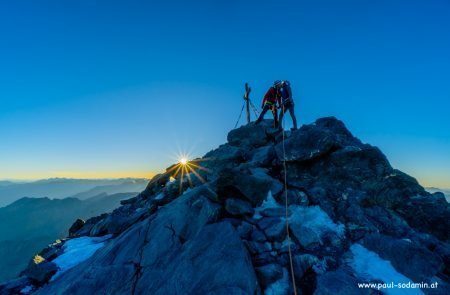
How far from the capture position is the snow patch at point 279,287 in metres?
9.16

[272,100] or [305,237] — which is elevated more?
[272,100]

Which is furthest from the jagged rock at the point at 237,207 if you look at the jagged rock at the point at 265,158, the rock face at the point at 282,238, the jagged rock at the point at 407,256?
the jagged rock at the point at 265,158

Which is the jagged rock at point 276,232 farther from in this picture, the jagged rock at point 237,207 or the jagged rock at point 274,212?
the jagged rock at point 237,207

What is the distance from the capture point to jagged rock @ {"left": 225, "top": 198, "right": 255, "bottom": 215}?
12.4 metres

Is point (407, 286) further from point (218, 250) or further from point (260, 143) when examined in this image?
point (260, 143)

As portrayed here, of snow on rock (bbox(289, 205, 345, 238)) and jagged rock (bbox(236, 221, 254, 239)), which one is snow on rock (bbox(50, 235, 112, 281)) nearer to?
jagged rock (bbox(236, 221, 254, 239))

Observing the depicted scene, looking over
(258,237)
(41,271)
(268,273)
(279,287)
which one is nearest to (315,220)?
(258,237)

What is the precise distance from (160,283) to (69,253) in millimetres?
8939

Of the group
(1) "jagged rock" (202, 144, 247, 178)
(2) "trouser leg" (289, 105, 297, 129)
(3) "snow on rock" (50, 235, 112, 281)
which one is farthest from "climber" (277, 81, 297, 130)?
(3) "snow on rock" (50, 235, 112, 281)

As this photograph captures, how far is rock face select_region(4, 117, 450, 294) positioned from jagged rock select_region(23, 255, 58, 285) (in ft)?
0.20

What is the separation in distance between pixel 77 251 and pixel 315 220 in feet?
44.7

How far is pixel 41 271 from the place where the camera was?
13.7 meters

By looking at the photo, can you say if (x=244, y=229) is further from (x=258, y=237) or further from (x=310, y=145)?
(x=310, y=145)

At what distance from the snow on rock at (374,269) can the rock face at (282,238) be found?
0.04m
